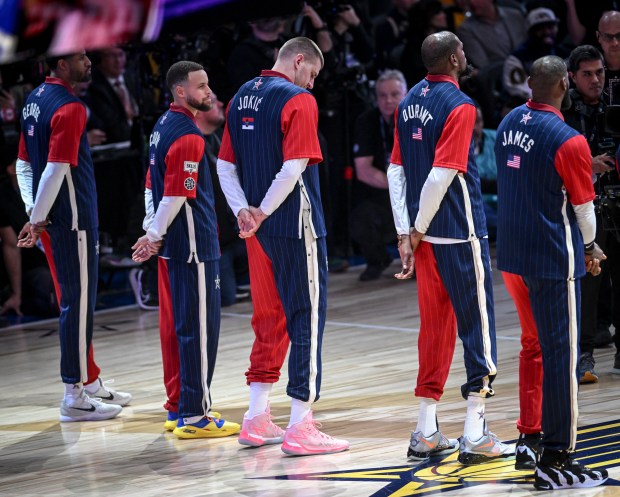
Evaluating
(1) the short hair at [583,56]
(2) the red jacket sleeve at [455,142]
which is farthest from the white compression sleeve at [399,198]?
(1) the short hair at [583,56]

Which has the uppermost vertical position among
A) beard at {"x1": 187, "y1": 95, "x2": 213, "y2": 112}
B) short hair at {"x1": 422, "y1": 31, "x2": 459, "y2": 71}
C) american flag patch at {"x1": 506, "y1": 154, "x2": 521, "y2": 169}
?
short hair at {"x1": 422, "y1": 31, "x2": 459, "y2": 71}

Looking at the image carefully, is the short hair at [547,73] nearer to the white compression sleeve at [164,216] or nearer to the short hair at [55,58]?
the white compression sleeve at [164,216]

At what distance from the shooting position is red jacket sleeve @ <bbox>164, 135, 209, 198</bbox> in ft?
19.4

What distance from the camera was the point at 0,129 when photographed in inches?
381

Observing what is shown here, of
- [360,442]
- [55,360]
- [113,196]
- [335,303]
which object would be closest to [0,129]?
[113,196]

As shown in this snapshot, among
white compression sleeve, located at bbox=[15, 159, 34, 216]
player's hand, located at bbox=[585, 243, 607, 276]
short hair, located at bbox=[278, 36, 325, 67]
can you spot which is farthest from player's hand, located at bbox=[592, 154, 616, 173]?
white compression sleeve, located at bbox=[15, 159, 34, 216]

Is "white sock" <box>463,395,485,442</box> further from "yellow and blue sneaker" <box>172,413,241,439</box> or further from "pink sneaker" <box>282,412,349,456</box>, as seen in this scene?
"yellow and blue sneaker" <box>172,413,241,439</box>

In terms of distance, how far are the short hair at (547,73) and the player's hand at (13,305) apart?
5.82 m

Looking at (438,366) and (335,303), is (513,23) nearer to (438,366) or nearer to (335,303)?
(335,303)

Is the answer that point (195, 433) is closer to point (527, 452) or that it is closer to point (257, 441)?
point (257, 441)

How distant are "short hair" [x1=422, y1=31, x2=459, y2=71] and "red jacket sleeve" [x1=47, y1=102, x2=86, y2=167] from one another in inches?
80.5

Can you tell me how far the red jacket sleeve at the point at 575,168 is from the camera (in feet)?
15.6

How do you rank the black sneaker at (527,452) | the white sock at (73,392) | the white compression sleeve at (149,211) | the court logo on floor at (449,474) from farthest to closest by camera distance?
the white sock at (73,392) < the white compression sleeve at (149,211) < the black sneaker at (527,452) < the court logo on floor at (449,474)

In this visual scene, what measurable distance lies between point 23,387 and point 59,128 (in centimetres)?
187
